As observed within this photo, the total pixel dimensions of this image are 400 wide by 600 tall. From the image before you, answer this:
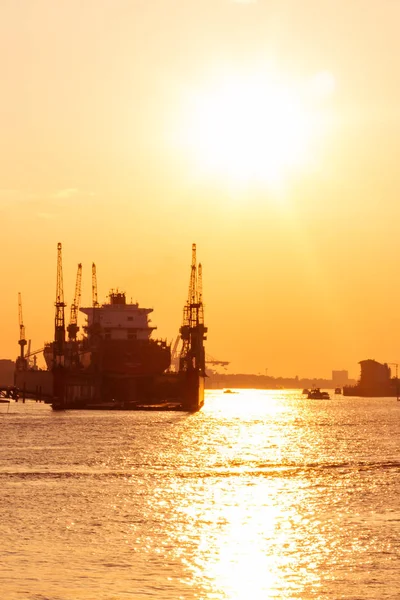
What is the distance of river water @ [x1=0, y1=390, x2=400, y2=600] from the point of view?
1547 inches

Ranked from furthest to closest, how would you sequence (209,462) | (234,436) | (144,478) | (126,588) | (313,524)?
(234,436)
(209,462)
(144,478)
(313,524)
(126,588)

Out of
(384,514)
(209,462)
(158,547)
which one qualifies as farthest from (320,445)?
(158,547)

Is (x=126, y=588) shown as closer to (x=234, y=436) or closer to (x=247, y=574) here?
(x=247, y=574)

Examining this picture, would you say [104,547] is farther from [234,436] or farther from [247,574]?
[234,436]

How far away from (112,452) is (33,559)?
191 feet

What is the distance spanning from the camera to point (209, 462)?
92750 mm

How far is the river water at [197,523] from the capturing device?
3928 centimetres

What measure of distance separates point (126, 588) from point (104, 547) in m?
8.26

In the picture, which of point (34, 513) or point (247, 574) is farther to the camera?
point (34, 513)

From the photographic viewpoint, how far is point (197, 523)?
53.5m

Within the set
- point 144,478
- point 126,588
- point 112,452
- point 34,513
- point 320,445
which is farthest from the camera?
point 320,445

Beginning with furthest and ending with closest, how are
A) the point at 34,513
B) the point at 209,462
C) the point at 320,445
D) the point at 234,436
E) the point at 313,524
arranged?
1. the point at 234,436
2. the point at 320,445
3. the point at 209,462
4. the point at 34,513
5. the point at 313,524

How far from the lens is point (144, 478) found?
254 feet

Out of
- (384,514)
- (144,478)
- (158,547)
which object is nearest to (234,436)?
(144,478)
